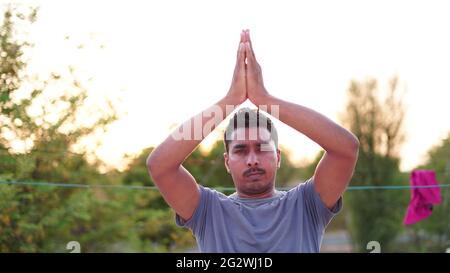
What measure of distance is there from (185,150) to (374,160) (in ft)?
53.1

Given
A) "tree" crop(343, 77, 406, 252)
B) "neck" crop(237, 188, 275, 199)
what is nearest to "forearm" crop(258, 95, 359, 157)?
"neck" crop(237, 188, 275, 199)

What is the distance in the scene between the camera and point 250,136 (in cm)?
226

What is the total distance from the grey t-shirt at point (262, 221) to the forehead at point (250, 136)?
19 cm

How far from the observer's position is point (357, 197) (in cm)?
1817

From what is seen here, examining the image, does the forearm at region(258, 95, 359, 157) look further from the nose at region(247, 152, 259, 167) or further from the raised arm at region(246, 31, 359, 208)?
the nose at region(247, 152, 259, 167)

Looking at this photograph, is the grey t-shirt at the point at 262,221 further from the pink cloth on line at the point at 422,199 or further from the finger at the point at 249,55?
the pink cloth on line at the point at 422,199

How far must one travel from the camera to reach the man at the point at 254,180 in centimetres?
216

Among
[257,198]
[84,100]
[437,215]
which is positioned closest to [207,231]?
[257,198]

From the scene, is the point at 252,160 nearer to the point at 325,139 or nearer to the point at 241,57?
the point at 325,139

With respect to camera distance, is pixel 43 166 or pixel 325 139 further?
pixel 43 166

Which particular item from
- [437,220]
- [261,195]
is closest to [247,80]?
[261,195]

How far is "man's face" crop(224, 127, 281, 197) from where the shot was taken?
87.4 inches

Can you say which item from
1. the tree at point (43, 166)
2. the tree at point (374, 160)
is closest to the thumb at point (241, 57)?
the tree at point (43, 166)

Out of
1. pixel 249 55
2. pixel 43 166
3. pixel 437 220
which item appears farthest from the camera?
pixel 437 220
